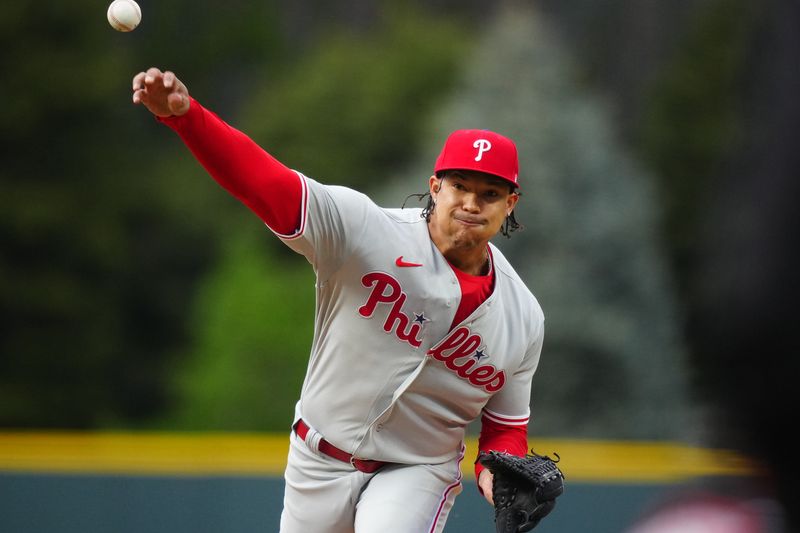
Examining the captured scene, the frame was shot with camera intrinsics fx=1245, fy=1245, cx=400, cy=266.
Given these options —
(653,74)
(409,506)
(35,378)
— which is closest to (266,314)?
(35,378)

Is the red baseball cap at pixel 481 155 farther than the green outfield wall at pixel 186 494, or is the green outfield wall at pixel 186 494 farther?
the green outfield wall at pixel 186 494

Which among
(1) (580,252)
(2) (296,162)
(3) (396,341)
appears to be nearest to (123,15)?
(3) (396,341)

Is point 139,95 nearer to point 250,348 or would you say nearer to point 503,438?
point 503,438

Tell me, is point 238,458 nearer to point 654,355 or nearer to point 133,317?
point 654,355

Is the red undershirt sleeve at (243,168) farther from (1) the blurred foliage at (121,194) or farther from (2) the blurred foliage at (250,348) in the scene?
(1) the blurred foliage at (121,194)

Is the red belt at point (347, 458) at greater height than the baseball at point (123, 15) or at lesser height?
lesser

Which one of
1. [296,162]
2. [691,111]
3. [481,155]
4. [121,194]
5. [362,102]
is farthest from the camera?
[362,102]

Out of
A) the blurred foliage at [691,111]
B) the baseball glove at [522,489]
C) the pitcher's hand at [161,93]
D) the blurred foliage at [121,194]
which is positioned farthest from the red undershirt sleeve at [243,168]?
the blurred foliage at [691,111]

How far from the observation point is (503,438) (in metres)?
4.03

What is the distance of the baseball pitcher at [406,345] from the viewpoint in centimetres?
367

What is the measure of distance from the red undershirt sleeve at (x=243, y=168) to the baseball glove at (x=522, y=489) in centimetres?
97

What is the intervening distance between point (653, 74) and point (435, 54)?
152 inches

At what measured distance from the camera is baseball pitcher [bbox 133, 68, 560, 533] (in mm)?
3674

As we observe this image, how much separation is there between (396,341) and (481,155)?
609 millimetres
